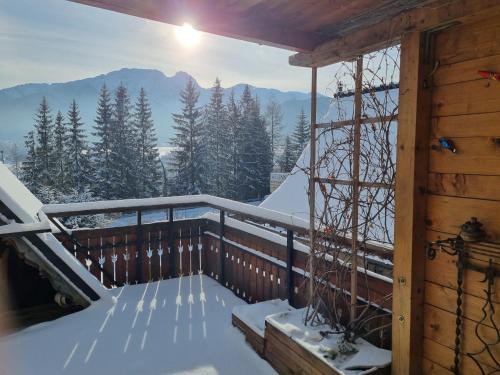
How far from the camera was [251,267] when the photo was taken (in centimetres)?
353

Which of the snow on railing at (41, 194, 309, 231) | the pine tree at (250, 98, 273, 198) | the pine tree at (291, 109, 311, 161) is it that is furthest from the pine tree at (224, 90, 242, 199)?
the snow on railing at (41, 194, 309, 231)

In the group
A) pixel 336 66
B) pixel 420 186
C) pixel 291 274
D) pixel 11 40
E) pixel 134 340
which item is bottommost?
pixel 134 340

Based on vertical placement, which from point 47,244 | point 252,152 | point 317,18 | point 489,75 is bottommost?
point 47,244

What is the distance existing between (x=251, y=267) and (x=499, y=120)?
258 centimetres

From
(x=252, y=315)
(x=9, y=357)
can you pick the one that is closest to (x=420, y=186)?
(x=252, y=315)

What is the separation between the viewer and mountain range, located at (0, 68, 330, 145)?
77.5 ft

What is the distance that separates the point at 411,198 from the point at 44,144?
24.6 metres

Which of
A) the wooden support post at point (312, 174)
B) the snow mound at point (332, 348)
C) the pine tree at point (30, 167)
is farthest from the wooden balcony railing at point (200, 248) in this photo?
the pine tree at point (30, 167)

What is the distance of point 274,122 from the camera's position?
30.0m

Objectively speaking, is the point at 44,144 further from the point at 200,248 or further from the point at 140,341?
the point at 140,341

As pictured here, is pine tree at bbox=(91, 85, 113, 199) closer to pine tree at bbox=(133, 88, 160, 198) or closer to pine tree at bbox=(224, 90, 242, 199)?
pine tree at bbox=(133, 88, 160, 198)

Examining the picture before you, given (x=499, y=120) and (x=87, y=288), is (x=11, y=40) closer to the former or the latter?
(x=87, y=288)

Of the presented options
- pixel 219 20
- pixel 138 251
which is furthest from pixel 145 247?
pixel 219 20

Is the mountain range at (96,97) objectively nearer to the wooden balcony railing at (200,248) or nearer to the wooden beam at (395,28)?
the wooden beam at (395,28)
